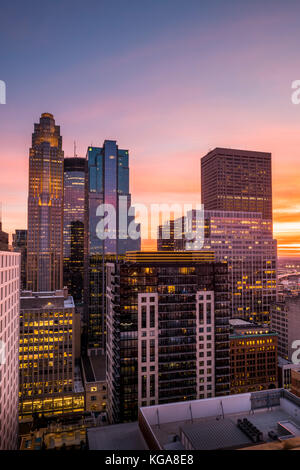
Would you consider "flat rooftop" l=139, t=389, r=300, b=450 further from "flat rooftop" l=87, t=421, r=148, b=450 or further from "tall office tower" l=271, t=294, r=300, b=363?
"tall office tower" l=271, t=294, r=300, b=363

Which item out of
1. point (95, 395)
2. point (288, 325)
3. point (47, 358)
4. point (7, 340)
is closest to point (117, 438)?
point (7, 340)

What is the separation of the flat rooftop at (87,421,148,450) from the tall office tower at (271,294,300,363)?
116143 mm

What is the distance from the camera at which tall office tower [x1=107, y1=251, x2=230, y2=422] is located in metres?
81.1

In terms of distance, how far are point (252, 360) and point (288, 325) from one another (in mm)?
55522

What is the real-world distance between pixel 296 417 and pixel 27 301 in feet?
365

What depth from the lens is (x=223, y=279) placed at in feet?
302

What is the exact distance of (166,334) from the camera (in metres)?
84.1

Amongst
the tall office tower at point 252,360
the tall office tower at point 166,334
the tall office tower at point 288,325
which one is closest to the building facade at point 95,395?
the tall office tower at point 166,334

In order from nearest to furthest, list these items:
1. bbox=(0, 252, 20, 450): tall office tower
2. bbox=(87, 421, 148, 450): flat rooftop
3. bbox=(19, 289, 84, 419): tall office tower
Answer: bbox=(87, 421, 148, 450): flat rooftop, bbox=(0, 252, 20, 450): tall office tower, bbox=(19, 289, 84, 419): tall office tower

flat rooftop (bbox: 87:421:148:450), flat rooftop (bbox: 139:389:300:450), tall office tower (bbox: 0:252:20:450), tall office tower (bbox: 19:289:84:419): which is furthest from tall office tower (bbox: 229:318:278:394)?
tall office tower (bbox: 0:252:20:450)

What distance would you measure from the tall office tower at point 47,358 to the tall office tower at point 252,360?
2514 inches
